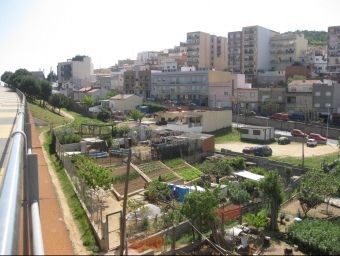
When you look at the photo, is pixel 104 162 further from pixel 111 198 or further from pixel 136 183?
pixel 111 198

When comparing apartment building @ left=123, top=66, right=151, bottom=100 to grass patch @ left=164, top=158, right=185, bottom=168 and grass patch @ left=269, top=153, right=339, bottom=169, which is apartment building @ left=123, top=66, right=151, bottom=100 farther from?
grass patch @ left=164, top=158, right=185, bottom=168

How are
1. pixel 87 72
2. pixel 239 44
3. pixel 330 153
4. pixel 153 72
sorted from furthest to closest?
pixel 87 72 → pixel 239 44 → pixel 153 72 → pixel 330 153

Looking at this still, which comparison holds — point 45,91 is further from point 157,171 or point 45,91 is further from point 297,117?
point 297,117

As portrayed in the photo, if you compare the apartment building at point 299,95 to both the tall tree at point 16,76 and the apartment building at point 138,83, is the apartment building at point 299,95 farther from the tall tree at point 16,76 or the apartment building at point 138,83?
the tall tree at point 16,76

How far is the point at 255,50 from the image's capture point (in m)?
67.2

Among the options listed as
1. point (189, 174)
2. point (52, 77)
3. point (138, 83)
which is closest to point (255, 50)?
point (138, 83)

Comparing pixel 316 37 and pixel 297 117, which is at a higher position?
pixel 316 37

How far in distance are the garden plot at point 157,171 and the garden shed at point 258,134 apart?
15.5 meters

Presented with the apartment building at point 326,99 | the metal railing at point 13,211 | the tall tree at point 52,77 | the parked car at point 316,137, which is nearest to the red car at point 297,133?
the parked car at point 316,137

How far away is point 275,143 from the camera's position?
3644 cm

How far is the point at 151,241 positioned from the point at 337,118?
1528 inches

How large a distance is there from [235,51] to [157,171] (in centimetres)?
5169

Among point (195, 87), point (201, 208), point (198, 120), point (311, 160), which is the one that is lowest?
point (311, 160)

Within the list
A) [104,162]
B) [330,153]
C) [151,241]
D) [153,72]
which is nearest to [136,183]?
[104,162]
